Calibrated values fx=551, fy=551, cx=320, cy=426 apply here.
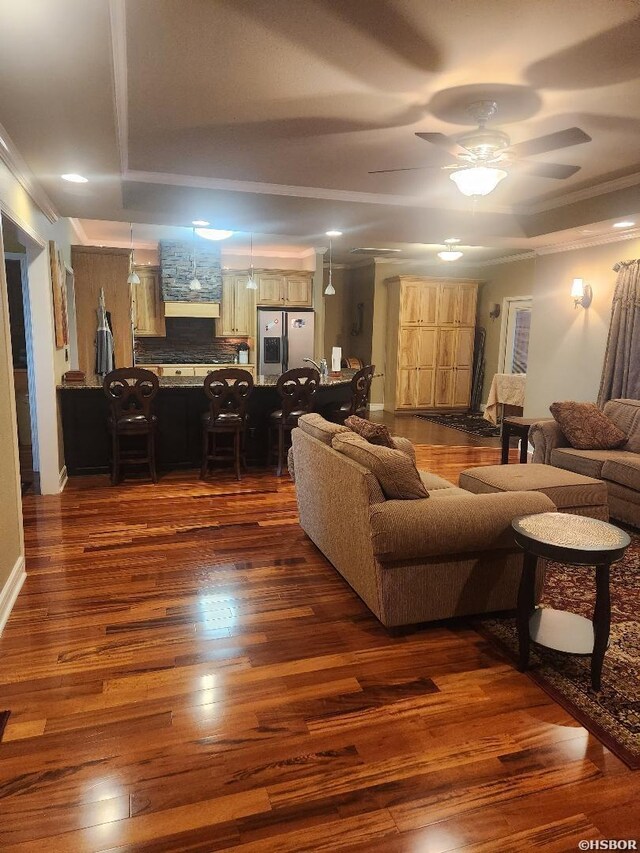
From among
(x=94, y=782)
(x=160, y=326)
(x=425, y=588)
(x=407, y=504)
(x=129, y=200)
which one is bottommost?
(x=94, y=782)

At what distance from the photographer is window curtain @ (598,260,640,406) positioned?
5191mm

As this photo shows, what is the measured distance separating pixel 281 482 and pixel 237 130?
3006 mm

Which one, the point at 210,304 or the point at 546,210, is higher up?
the point at 546,210

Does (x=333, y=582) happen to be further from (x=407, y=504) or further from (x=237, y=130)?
(x=237, y=130)

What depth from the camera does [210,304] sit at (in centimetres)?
853

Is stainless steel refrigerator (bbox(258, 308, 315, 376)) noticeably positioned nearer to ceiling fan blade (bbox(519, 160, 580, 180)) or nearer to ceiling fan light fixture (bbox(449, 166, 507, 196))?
ceiling fan blade (bbox(519, 160, 580, 180))

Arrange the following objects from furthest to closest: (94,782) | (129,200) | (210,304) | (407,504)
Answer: (210,304)
(129,200)
(407,504)
(94,782)

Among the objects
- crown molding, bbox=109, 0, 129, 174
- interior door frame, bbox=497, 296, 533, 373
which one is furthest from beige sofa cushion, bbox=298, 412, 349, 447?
interior door frame, bbox=497, 296, 533, 373

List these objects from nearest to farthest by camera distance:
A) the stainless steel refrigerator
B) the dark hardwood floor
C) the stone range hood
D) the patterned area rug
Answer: the dark hardwood floor
the patterned area rug
the stone range hood
the stainless steel refrigerator

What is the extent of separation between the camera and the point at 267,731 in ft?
6.39

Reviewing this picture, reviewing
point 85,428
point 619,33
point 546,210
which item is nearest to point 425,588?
point 619,33

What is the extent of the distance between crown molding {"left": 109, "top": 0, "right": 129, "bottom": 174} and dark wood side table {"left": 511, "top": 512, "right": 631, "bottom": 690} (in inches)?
96.9

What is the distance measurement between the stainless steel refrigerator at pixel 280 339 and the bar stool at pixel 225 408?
3543mm

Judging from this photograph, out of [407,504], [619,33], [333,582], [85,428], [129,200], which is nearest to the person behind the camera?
[619,33]
